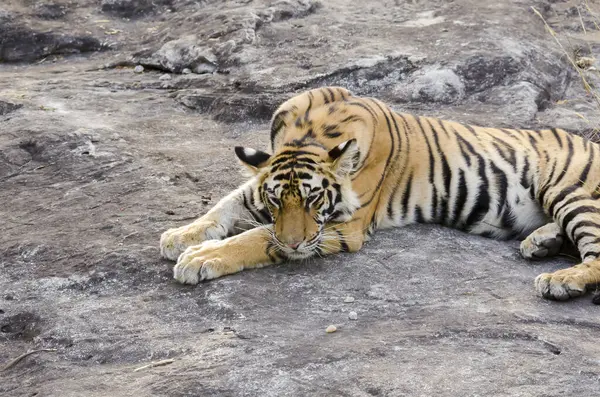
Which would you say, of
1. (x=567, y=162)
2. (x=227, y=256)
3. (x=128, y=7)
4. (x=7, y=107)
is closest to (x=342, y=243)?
(x=227, y=256)

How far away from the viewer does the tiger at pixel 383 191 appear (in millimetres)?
4312

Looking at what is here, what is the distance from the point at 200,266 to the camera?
164 inches

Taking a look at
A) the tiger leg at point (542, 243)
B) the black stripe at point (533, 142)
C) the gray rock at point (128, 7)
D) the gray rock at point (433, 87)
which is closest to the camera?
the tiger leg at point (542, 243)

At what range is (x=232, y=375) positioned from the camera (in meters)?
3.35

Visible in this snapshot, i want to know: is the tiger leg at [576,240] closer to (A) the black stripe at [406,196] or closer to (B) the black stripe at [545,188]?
(B) the black stripe at [545,188]

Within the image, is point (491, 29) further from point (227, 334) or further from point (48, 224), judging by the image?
point (227, 334)

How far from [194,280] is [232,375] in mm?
887

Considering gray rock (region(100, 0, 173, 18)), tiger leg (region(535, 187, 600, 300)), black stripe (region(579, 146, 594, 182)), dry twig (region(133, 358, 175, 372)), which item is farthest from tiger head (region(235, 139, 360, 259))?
gray rock (region(100, 0, 173, 18))

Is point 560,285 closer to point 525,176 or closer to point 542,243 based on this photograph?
point 542,243

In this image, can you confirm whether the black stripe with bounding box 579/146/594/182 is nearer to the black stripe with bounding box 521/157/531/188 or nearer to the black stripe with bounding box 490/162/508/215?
the black stripe with bounding box 521/157/531/188

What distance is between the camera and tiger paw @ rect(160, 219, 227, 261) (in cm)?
445

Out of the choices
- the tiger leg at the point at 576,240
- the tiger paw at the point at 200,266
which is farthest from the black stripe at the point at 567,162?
the tiger paw at the point at 200,266

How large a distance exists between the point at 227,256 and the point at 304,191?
1.65 ft

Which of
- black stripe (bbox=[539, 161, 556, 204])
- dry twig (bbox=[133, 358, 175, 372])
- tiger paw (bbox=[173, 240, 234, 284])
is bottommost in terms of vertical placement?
dry twig (bbox=[133, 358, 175, 372])
